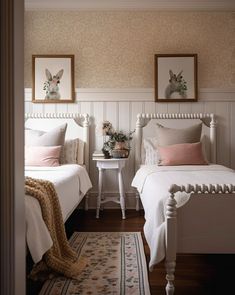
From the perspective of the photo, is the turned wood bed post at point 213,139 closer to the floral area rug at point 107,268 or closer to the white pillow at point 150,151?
the white pillow at point 150,151

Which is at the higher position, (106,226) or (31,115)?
(31,115)

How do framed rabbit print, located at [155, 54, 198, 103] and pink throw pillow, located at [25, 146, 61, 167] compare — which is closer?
pink throw pillow, located at [25, 146, 61, 167]

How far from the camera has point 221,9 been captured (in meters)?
4.18

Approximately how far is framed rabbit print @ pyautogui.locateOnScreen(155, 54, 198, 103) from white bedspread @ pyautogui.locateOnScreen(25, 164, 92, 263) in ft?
5.24

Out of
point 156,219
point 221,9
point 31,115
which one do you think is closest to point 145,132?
point 31,115

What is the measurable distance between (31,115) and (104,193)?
4.74 ft

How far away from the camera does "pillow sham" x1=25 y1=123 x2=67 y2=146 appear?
3.63 m

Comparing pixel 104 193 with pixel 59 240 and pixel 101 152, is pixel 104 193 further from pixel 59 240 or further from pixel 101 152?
pixel 59 240

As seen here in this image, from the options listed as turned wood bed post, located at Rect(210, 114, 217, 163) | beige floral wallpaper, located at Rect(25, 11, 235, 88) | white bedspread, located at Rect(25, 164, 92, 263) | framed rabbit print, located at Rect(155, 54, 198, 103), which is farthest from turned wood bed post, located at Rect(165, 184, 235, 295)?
beige floral wallpaper, located at Rect(25, 11, 235, 88)

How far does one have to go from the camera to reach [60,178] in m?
2.58

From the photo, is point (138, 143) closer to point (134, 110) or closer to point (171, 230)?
point (134, 110)

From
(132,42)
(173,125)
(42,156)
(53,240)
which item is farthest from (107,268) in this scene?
(132,42)

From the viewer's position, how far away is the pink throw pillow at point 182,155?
347 cm

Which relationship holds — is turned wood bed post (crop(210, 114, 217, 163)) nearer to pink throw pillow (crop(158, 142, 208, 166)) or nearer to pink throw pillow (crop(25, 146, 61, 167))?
pink throw pillow (crop(158, 142, 208, 166))
